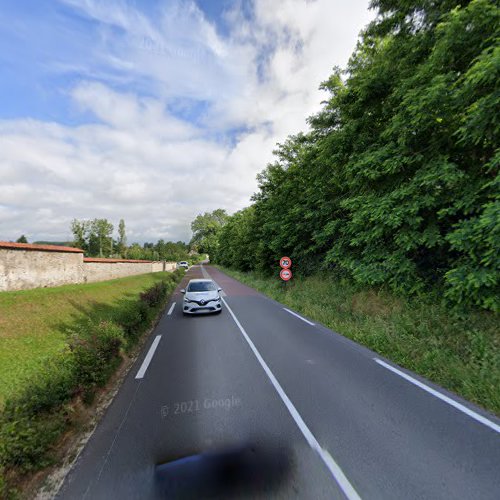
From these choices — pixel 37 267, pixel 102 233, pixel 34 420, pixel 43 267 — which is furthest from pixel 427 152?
pixel 102 233

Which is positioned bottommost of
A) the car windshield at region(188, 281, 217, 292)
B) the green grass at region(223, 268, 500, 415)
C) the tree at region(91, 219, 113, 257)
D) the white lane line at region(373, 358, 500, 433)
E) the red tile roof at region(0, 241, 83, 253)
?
the white lane line at region(373, 358, 500, 433)

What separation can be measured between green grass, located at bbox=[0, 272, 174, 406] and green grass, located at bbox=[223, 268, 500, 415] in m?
7.20

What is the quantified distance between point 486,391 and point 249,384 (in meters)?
3.96

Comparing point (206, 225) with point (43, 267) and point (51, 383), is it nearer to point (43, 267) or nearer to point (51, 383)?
point (43, 267)

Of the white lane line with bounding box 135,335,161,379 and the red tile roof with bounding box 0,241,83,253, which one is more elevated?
the red tile roof with bounding box 0,241,83,253

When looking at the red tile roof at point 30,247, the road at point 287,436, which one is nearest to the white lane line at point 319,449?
the road at point 287,436

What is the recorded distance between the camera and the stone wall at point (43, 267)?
34.4 ft

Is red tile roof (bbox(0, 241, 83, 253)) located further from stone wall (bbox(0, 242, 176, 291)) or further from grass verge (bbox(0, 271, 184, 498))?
grass verge (bbox(0, 271, 184, 498))

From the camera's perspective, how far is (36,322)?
7965 millimetres

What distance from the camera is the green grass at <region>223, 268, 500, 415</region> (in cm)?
428

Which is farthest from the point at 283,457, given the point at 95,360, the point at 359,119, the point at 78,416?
the point at 359,119

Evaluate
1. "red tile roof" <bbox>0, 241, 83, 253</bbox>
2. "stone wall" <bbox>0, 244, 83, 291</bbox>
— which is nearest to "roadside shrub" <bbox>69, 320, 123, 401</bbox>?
"stone wall" <bbox>0, 244, 83, 291</bbox>

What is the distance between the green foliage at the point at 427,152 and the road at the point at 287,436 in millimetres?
2750

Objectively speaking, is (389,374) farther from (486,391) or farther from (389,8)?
(389,8)
